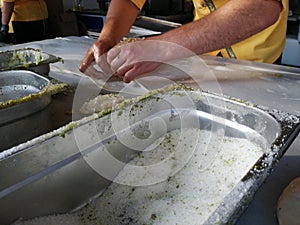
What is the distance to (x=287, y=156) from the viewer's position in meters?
0.73

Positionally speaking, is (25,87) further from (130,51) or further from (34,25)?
(34,25)

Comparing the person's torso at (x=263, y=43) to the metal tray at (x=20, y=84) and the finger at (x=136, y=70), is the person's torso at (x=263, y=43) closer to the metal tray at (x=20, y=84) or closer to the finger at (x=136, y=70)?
the finger at (x=136, y=70)

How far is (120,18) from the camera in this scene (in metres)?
1.61

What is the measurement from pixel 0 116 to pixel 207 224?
57 cm

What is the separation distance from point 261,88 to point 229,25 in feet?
0.82

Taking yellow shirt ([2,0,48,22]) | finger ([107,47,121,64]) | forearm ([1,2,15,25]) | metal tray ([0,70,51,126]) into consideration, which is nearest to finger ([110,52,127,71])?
finger ([107,47,121,64])

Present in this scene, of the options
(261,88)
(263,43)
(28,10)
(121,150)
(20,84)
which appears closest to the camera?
(121,150)

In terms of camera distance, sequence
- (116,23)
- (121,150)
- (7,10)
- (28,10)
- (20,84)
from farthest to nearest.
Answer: (28,10), (7,10), (116,23), (20,84), (121,150)

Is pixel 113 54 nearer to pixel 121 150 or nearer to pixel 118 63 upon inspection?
pixel 118 63

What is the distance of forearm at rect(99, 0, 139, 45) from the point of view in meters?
1.55

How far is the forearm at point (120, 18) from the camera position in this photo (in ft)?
5.10

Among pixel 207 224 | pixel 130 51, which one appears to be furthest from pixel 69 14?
pixel 207 224

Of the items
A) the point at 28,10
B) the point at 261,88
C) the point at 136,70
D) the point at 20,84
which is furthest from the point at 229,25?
the point at 28,10

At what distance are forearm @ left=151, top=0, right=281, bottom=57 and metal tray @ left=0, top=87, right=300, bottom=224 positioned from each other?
0.39m
